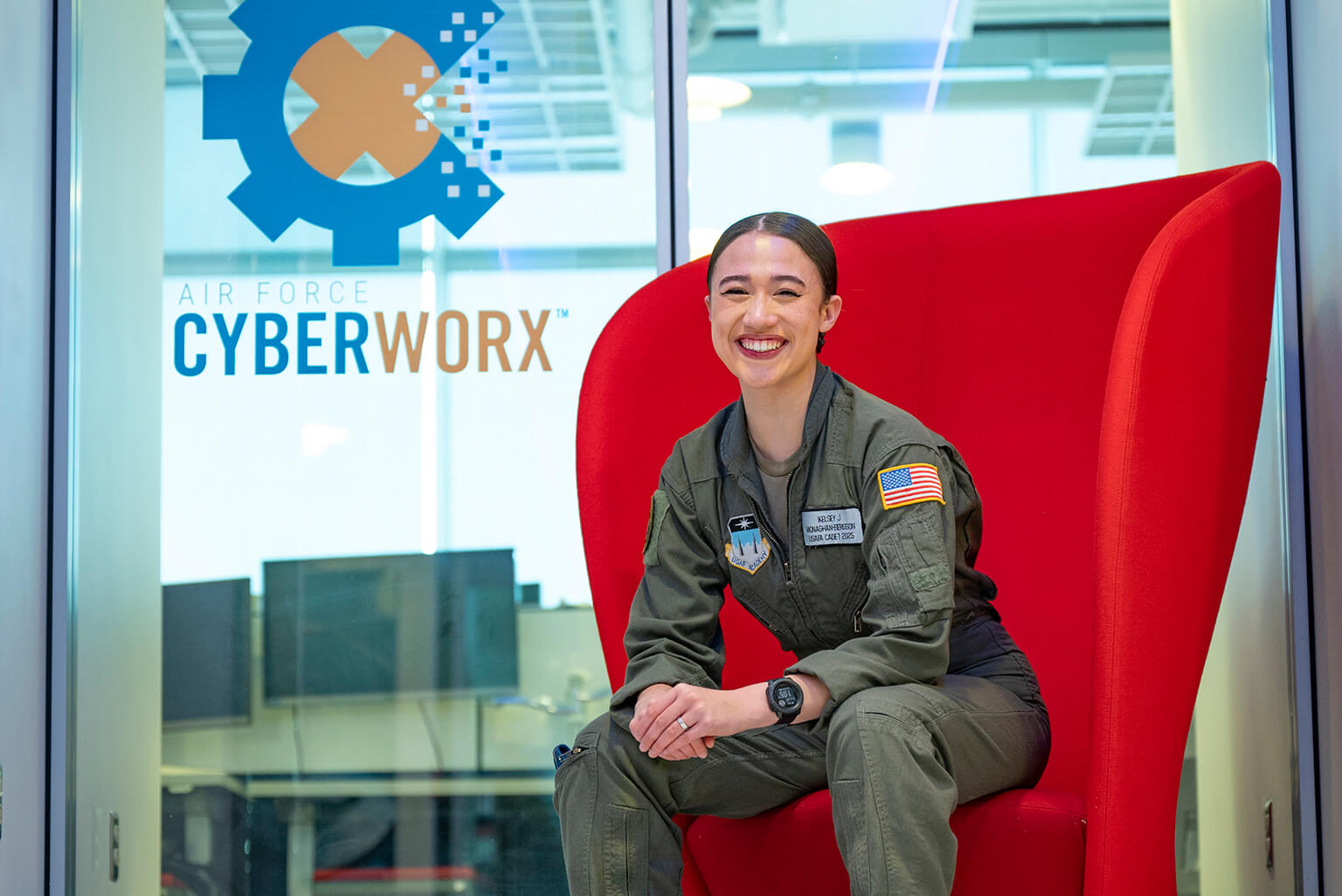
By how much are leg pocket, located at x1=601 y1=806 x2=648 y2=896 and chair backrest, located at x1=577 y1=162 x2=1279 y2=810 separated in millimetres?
324

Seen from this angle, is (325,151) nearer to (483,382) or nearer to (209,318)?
(209,318)

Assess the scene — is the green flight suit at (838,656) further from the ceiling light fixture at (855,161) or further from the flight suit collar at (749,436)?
the ceiling light fixture at (855,161)

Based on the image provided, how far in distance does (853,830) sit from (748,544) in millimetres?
415

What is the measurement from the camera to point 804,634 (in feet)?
5.32

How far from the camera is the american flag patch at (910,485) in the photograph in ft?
4.87

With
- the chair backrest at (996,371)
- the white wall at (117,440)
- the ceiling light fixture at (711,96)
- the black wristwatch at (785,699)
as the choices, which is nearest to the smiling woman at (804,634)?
the black wristwatch at (785,699)

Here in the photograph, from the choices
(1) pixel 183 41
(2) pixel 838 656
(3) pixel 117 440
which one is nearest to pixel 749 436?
(2) pixel 838 656

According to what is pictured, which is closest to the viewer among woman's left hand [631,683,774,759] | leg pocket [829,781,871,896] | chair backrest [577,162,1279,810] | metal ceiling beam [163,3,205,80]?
leg pocket [829,781,871,896]

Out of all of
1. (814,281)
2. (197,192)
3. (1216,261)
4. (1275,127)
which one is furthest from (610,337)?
(1275,127)

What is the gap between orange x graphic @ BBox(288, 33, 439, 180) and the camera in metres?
2.58

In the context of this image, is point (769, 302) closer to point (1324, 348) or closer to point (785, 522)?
point (785, 522)

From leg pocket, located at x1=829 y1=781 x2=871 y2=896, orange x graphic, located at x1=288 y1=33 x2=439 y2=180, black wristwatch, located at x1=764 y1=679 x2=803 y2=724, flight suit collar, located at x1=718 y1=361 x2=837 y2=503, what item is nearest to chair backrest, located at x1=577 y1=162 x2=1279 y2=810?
flight suit collar, located at x1=718 y1=361 x2=837 y2=503

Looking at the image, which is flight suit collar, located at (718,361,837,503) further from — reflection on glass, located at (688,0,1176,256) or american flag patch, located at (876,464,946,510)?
reflection on glass, located at (688,0,1176,256)

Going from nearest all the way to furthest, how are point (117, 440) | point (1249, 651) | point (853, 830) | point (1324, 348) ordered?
point (853, 830)
point (1324, 348)
point (1249, 651)
point (117, 440)
